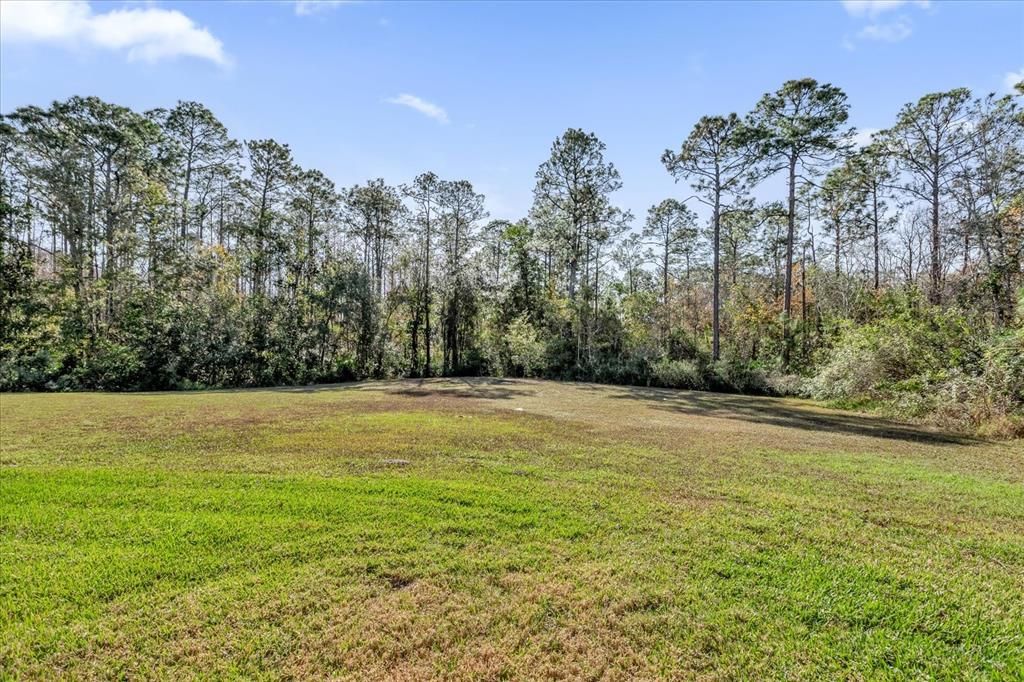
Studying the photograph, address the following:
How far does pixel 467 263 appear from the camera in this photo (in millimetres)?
25766

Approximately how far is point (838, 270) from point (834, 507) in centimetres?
2695

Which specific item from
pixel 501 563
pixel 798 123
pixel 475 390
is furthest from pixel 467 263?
pixel 501 563

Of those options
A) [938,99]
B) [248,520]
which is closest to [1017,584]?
[248,520]

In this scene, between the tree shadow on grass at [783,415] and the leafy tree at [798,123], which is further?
the leafy tree at [798,123]

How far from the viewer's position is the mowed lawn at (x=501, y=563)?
7.66ft

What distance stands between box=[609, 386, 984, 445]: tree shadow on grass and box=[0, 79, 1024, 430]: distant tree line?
55.9 inches

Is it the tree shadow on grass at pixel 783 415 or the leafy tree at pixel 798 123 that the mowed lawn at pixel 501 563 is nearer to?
the tree shadow on grass at pixel 783 415

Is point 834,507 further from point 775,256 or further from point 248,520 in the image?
point 775,256

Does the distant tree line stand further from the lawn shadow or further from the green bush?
the lawn shadow

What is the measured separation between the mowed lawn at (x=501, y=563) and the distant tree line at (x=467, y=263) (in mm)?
9466

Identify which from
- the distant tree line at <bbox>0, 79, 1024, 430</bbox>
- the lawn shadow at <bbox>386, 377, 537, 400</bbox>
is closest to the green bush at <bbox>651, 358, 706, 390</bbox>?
the distant tree line at <bbox>0, 79, 1024, 430</bbox>

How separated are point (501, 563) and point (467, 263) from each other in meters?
23.4

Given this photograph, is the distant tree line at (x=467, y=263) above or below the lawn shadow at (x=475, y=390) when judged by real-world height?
above

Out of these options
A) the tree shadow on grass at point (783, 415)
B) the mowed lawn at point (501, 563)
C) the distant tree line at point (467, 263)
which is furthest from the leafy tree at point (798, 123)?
the mowed lawn at point (501, 563)
